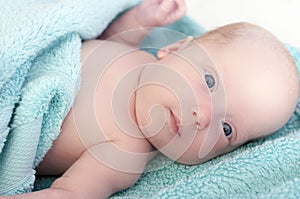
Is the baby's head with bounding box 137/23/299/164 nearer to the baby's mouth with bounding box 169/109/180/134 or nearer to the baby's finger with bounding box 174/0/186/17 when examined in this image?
the baby's mouth with bounding box 169/109/180/134

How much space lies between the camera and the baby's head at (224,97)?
81 centimetres

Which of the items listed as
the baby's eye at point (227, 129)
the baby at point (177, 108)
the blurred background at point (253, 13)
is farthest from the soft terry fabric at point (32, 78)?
the blurred background at point (253, 13)

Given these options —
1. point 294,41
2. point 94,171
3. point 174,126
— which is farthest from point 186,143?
point 294,41

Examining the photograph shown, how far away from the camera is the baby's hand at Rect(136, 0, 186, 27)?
3.54 ft

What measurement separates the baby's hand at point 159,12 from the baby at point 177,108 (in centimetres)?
19

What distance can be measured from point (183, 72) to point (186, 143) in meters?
0.12

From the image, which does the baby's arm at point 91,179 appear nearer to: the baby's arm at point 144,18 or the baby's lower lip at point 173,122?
the baby's lower lip at point 173,122

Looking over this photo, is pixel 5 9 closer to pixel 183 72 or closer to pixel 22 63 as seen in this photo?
pixel 22 63

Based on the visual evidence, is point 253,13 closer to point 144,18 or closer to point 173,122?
point 144,18

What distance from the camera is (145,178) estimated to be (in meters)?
0.87

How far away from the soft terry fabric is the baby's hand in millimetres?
199

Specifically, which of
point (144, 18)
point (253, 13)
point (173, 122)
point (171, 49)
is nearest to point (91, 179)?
point (173, 122)

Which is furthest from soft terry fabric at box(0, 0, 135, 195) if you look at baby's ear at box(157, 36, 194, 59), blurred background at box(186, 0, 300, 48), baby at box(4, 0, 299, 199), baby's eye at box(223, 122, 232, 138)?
blurred background at box(186, 0, 300, 48)

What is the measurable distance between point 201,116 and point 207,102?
0.03 metres
